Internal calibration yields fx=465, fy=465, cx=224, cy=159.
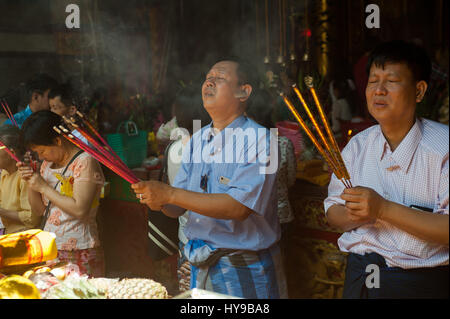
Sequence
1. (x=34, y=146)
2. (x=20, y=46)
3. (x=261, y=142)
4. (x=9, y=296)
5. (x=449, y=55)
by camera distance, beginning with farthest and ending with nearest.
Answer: (x=20, y=46) < (x=34, y=146) < (x=261, y=142) < (x=449, y=55) < (x=9, y=296)

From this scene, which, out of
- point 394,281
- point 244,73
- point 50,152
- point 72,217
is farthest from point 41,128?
point 394,281

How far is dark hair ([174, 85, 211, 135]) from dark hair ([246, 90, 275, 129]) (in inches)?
9.3

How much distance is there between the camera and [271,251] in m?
1.79

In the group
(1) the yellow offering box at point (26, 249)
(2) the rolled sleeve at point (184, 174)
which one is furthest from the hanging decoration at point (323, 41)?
(1) the yellow offering box at point (26, 249)

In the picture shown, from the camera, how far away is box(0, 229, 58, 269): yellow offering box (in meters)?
1.68

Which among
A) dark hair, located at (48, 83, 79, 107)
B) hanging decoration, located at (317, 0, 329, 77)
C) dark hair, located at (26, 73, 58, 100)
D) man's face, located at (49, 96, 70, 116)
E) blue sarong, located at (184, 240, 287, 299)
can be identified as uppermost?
hanging decoration, located at (317, 0, 329, 77)

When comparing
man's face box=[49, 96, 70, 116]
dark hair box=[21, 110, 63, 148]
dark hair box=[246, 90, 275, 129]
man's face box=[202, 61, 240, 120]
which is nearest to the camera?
man's face box=[202, 61, 240, 120]

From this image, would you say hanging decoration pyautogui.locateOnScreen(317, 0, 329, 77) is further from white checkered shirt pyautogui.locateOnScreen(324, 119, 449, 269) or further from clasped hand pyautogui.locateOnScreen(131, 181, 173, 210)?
clasped hand pyautogui.locateOnScreen(131, 181, 173, 210)

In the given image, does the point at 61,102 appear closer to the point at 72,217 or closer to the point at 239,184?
the point at 72,217

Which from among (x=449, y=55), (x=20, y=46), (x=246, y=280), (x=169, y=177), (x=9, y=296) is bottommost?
(x=246, y=280)

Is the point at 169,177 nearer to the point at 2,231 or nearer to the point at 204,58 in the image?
the point at 2,231

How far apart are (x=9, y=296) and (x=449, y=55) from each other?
1.59 m

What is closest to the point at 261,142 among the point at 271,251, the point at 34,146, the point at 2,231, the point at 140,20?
the point at 271,251


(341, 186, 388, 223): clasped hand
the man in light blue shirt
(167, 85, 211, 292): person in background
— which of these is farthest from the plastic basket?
(341, 186, 388, 223): clasped hand
